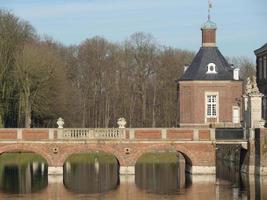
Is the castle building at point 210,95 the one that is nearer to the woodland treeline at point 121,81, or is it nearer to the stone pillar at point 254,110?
the stone pillar at point 254,110

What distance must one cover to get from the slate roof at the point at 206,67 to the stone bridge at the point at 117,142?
42.8ft

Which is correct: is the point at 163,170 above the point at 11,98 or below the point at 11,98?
below

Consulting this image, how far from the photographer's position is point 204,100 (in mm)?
52781

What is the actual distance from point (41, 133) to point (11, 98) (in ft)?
52.2

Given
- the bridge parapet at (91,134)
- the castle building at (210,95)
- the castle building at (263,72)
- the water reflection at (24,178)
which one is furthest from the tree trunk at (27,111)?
the castle building at (263,72)

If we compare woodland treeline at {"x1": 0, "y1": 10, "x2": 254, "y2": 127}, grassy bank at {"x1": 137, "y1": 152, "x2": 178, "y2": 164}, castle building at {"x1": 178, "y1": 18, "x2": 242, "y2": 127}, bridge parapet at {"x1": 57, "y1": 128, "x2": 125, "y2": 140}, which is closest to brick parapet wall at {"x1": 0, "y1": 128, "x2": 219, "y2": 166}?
bridge parapet at {"x1": 57, "y1": 128, "x2": 125, "y2": 140}

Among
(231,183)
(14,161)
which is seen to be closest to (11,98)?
(14,161)

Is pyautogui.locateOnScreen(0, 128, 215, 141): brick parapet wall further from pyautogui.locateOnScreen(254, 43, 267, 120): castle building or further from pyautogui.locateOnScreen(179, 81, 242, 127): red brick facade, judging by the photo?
pyautogui.locateOnScreen(179, 81, 242, 127): red brick facade

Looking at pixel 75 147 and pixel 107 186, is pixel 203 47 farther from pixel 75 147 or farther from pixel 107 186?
pixel 107 186

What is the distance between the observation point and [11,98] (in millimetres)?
55594

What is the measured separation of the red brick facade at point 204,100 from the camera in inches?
2073

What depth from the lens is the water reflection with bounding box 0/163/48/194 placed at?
34406mm

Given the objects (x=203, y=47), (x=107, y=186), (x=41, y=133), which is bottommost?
(x=107, y=186)

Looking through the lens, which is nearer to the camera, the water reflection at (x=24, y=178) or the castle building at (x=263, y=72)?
the water reflection at (x=24, y=178)
